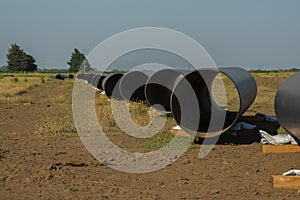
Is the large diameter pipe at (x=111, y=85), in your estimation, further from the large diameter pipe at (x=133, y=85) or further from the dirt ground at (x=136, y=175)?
the dirt ground at (x=136, y=175)

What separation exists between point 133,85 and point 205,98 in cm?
534

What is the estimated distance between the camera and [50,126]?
36.7ft

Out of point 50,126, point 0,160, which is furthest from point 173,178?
point 50,126

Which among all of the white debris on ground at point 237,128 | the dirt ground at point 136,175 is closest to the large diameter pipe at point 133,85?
the white debris on ground at point 237,128

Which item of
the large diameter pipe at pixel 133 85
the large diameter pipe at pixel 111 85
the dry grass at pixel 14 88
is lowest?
the dry grass at pixel 14 88

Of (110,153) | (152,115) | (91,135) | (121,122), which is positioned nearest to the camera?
(110,153)

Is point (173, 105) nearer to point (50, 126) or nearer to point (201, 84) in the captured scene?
point (201, 84)

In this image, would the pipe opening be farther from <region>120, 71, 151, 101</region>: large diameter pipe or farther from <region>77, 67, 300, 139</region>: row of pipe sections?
<region>120, 71, 151, 101</region>: large diameter pipe

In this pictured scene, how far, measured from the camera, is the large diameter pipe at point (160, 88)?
12704 mm

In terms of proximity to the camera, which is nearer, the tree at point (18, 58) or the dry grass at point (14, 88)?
the dry grass at point (14, 88)

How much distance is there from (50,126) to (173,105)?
3360 mm

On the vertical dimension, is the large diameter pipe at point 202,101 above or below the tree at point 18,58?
above

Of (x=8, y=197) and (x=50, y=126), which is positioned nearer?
(x=8, y=197)

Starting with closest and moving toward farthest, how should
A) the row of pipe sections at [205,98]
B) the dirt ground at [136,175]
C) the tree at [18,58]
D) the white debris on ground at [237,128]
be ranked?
the dirt ground at [136,175], the row of pipe sections at [205,98], the white debris on ground at [237,128], the tree at [18,58]
